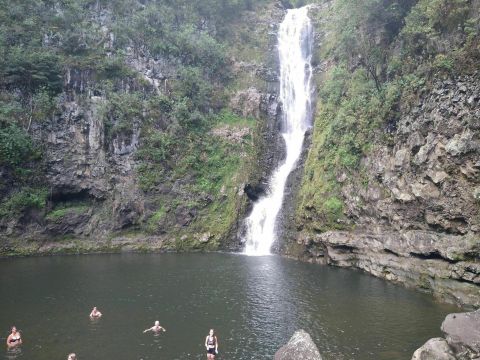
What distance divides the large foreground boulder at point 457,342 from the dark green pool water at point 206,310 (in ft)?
5.89

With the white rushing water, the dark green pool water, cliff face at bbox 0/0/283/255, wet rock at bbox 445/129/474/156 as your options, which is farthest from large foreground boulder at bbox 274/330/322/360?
cliff face at bbox 0/0/283/255

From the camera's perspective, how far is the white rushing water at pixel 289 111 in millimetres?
42719

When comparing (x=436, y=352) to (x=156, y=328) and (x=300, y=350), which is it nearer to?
(x=300, y=350)

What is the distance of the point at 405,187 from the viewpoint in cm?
2962

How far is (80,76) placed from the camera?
4706 centimetres

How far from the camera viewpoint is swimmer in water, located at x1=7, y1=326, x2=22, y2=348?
17.8 metres

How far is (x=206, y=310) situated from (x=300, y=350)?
10621mm

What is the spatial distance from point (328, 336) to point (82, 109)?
3862cm

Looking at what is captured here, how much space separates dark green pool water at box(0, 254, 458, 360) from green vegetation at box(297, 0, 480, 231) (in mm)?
8941

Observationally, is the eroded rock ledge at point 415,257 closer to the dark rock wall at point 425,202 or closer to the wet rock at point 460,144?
the dark rock wall at point 425,202

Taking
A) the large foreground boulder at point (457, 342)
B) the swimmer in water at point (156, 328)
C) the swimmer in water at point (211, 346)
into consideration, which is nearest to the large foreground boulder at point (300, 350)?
the swimmer in water at point (211, 346)

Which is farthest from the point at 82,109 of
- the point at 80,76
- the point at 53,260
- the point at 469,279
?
the point at 469,279

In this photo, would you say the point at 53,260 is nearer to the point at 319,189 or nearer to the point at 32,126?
the point at 32,126

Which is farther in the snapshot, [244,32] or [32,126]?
[244,32]
